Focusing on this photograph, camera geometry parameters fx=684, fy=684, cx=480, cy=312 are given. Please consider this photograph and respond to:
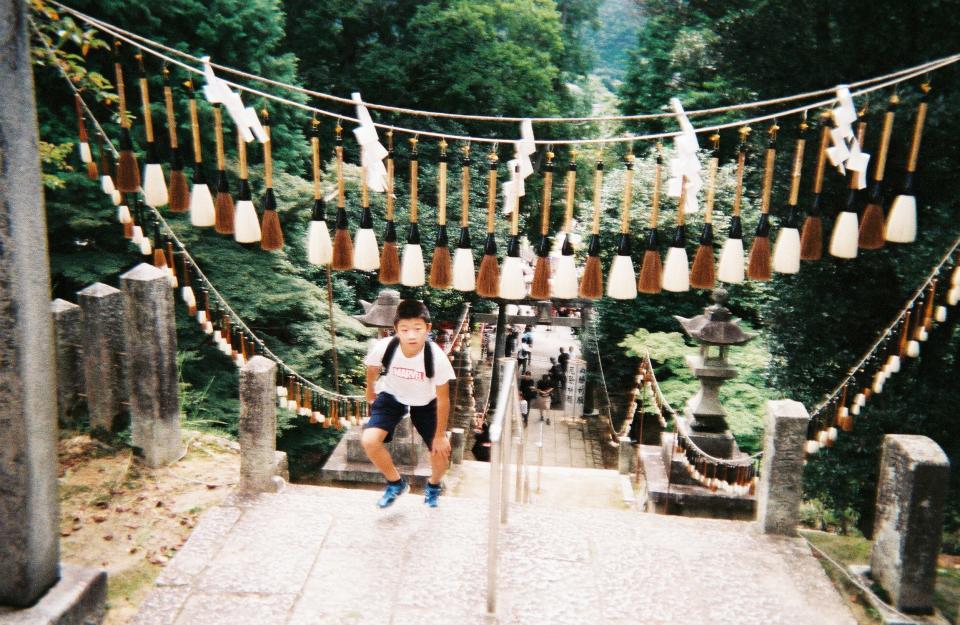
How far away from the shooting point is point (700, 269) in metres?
3.90

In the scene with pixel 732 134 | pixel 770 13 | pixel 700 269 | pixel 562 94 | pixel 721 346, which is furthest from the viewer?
pixel 562 94

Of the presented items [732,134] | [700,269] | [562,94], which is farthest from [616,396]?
[700,269]

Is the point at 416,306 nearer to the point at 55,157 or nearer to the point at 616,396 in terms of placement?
the point at 55,157

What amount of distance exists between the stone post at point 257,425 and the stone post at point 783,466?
3127mm

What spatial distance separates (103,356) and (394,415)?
2297 millimetres

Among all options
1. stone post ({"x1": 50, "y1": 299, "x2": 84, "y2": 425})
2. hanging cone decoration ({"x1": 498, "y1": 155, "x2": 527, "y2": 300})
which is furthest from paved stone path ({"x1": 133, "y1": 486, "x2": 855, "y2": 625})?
stone post ({"x1": 50, "y1": 299, "x2": 84, "y2": 425})

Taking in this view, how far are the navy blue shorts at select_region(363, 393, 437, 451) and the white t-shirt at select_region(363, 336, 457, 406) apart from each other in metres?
Answer: 0.05

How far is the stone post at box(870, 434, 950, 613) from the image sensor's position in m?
3.44

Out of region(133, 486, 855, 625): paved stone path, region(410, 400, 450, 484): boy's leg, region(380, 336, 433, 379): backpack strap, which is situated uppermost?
region(380, 336, 433, 379): backpack strap

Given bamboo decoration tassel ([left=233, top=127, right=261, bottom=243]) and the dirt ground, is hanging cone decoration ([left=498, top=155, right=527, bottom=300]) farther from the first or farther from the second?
the dirt ground

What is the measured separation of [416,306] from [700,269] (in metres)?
1.67

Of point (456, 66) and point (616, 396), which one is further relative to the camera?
point (456, 66)

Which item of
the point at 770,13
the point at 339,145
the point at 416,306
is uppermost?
the point at 770,13

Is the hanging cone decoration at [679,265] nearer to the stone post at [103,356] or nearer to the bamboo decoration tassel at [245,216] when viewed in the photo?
the bamboo decoration tassel at [245,216]
